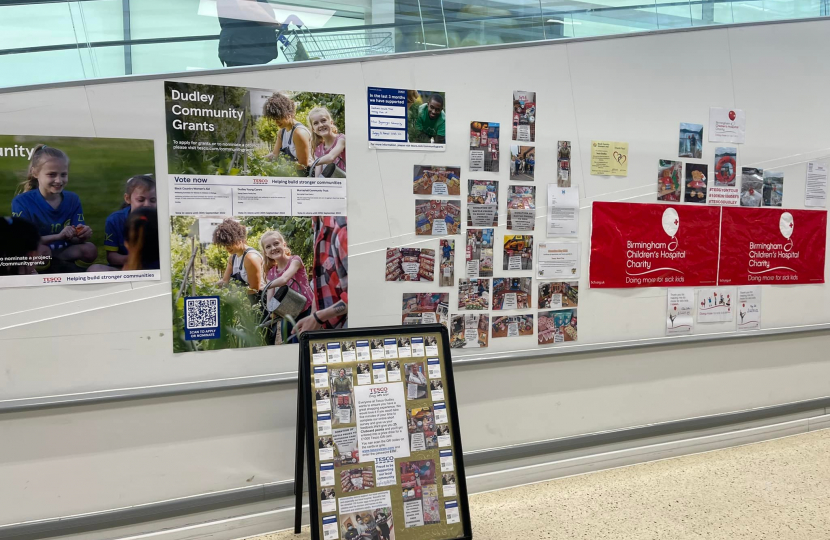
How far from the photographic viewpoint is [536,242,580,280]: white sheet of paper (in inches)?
118

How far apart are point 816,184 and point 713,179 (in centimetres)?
79

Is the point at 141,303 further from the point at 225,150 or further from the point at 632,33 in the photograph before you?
the point at 632,33

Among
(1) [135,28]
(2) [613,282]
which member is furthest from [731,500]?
(1) [135,28]

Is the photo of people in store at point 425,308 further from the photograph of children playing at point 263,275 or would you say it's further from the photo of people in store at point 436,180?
the photo of people in store at point 436,180

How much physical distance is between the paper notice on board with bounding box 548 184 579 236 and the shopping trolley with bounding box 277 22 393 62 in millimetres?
1066

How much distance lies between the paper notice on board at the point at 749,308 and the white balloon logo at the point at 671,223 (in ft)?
1.87

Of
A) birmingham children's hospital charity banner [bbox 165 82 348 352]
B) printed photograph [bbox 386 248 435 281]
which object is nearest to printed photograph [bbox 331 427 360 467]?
birmingham children's hospital charity banner [bbox 165 82 348 352]

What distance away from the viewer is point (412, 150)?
274 centimetres

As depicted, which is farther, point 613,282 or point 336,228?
point 613,282

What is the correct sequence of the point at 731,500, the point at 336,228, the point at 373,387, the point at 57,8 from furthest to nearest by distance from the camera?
the point at 731,500, the point at 336,228, the point at 373,387, the point at 57,8

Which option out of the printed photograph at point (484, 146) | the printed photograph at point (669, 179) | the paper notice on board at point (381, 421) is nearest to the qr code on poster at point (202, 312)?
the paper notice on board at point (381, 421)

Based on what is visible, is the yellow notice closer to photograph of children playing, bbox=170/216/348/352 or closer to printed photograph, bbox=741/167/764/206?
printed photograph, bbox=741/167/764/206

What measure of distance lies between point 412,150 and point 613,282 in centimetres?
129

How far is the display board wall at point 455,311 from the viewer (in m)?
2.29
